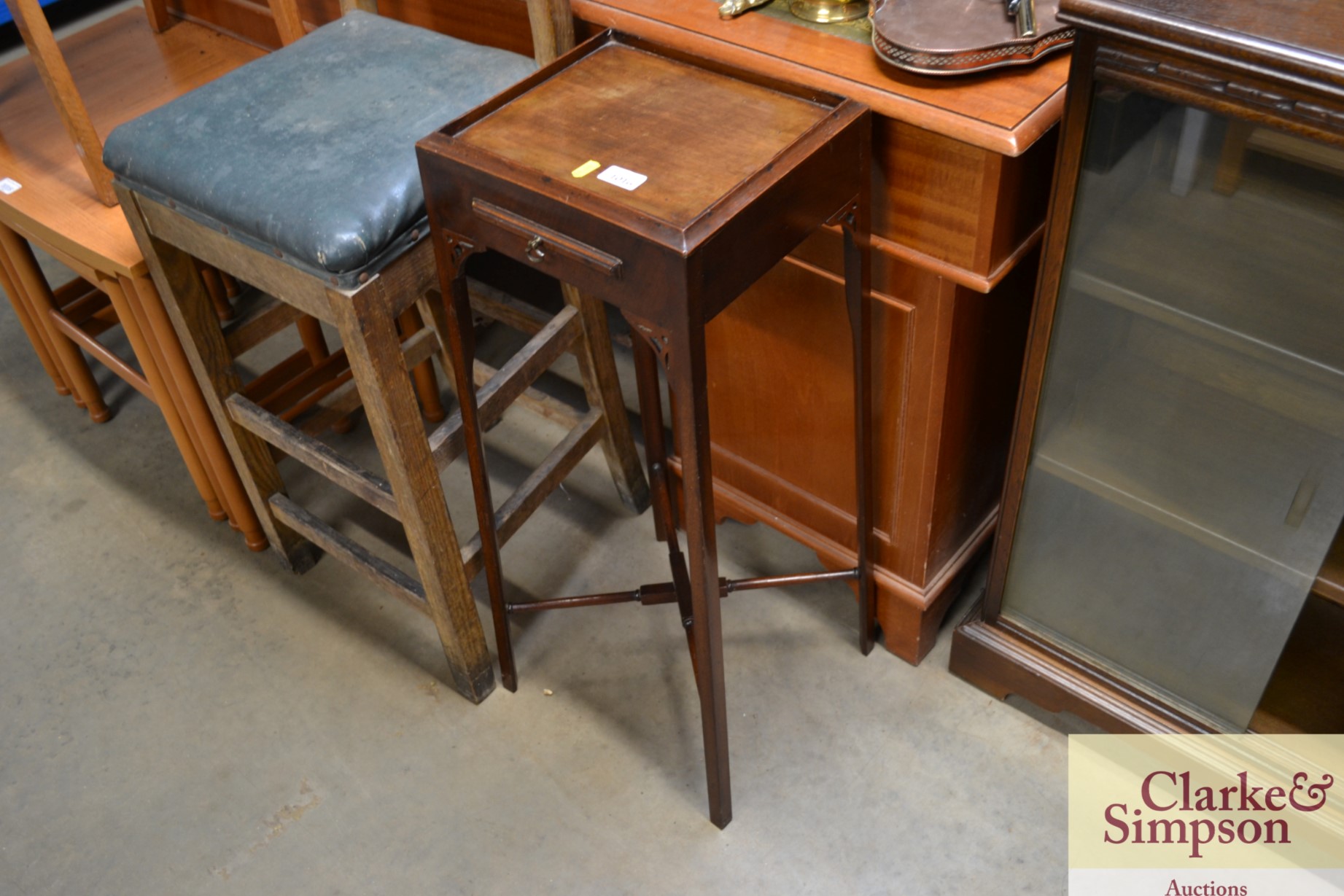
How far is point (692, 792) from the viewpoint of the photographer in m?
1.81

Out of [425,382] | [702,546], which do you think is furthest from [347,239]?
[425,382]

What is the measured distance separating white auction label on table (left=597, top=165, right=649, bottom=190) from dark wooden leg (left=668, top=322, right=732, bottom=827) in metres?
0.17

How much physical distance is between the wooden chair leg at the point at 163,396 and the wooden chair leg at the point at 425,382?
45cm

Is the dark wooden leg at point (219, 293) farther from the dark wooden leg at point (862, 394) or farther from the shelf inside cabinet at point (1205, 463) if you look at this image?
the shelf inside cabinet at point (1205, 463)

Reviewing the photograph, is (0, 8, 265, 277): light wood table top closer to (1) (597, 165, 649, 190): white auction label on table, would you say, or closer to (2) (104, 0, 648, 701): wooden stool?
(2) (104, 0, 648, 701): wooden stool

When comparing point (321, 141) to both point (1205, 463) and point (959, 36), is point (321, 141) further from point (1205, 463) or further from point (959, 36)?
point (1205, 463)

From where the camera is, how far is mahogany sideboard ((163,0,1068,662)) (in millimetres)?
1335

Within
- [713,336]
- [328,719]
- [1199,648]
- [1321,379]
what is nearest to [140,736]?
[328,719]

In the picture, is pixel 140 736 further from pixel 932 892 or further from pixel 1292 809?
pixel 1292 809

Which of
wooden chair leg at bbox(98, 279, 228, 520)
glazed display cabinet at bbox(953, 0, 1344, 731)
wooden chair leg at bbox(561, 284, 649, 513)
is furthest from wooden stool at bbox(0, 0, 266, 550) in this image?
glazed display cabinet at bbox(953, 0, 1344, 731)

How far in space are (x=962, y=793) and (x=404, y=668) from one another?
96cm

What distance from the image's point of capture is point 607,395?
2045 mm

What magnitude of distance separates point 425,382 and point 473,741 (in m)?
0.81

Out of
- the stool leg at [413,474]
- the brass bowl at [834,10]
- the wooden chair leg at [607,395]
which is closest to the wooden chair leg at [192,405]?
the stool leg at [413,474]
